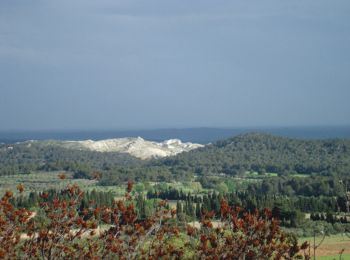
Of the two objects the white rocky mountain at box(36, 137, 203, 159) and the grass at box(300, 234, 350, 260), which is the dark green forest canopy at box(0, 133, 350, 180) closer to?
the white rocky mountain at box(36, 137, 203, 159)

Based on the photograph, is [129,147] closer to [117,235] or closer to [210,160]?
[210,160]

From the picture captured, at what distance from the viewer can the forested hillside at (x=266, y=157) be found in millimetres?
108938

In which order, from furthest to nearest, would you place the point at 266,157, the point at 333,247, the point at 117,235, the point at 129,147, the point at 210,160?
the point at 129,147, the point at 210,160, the point at 266,157, the point at 333,247, the point at 117,235

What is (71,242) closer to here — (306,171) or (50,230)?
(50,230)

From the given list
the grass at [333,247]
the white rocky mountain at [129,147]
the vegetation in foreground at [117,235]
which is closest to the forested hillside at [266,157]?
the white rocky mountain at [129,147]

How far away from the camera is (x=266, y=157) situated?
124062 mm

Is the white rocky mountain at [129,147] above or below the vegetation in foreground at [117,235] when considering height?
below

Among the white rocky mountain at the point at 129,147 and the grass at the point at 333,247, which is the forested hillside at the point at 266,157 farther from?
the grass at the point at 333,247

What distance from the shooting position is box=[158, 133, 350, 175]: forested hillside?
108938mm

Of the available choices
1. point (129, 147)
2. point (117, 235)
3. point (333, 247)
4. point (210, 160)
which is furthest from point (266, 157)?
point (117, 235)

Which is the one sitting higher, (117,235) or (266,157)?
(117,235)

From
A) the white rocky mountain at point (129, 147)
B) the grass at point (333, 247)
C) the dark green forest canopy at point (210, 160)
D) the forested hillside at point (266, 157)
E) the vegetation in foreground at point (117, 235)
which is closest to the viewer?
the vegetation in foreground at point (117, 235)

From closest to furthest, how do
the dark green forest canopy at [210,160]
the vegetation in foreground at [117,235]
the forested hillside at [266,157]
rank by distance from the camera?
1. the vegetation in foreground at [117,235]
2. the dark green forest canopy at [210,160]
3. the forested hillside at [266,157]

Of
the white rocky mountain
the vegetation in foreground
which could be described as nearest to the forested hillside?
the white rocky mountain
